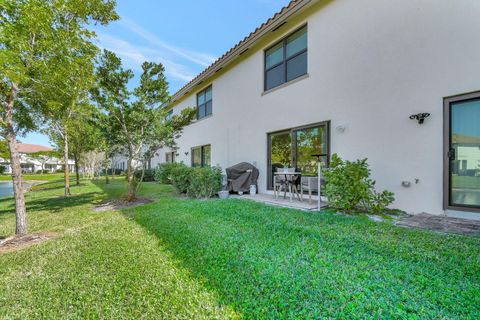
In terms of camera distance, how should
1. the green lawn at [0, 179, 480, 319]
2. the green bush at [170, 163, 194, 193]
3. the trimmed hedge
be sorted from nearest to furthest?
the green lawn at [0, 179, 480, 319]
the trimmed hedge
the green bush at [170, 163, 194, 193]

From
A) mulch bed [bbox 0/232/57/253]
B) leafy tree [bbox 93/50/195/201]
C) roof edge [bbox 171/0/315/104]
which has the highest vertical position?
roof edge [bbox 171/0/315/104]

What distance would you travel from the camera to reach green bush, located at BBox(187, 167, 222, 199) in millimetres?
8922

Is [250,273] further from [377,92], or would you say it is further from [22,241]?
[377,92]

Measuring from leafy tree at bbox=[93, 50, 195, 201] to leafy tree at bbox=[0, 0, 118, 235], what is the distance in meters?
2.37

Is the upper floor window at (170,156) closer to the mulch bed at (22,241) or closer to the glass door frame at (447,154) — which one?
the mulch bed at (22,241)

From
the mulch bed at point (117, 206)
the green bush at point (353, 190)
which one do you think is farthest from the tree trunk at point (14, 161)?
the green bush at point (353, 190)

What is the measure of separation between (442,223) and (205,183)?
22.3 feet

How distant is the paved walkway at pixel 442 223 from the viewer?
3.94 metres

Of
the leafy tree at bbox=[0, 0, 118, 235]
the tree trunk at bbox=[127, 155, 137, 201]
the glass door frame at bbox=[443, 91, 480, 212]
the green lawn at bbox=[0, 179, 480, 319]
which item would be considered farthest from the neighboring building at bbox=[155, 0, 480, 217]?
the leafy tree at bbox=[0, 0, 118, 235]

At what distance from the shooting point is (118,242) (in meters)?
4.23

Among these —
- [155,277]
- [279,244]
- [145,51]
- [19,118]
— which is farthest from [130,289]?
[145,51]

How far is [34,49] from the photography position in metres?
4.66

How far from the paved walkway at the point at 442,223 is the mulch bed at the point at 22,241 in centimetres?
712

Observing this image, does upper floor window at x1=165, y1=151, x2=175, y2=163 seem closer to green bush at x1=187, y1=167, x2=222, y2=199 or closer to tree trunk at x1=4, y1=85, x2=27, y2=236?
green bush at x1=187, y1=167, x2=222, y2=199
